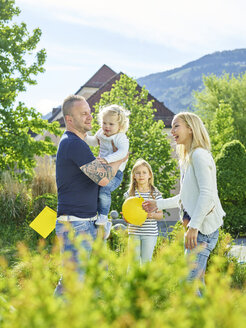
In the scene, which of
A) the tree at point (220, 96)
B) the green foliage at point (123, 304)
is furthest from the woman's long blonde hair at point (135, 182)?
the tree at point (220, 96)

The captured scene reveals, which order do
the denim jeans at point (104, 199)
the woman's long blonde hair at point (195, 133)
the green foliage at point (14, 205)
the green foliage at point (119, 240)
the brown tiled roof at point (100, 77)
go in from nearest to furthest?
the woman's long blonde hair at point (195, 133) → the denim jeans at point (104, 199) → the green foliage at point (119, 240) → the green foliage at point (14, 205) → the brown tiled roof at point (100, 77)

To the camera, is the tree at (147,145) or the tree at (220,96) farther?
the tree at (220,96)

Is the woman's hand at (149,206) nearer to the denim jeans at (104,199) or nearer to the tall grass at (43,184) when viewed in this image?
the denim jeans at (104,199)

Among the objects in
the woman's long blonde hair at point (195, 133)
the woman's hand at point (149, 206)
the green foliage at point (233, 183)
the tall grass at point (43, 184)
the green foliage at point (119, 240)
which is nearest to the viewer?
the woman's long blonde hair at point (195, 133)

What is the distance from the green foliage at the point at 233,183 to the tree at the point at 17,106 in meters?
5.73

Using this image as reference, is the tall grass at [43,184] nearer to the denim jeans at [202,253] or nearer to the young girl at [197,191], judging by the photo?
the young girl at [197,191]

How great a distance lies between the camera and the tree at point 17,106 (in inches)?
566

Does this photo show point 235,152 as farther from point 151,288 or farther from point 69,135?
point 151,288

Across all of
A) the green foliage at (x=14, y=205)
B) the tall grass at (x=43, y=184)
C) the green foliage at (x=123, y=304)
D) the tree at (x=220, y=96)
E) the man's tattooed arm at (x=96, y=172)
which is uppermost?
the tree at (x=220, y=96)

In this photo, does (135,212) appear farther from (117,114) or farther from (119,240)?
(119,240)

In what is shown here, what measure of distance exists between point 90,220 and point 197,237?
844mm

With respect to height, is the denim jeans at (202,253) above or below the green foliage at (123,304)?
below

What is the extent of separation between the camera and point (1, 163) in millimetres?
15008

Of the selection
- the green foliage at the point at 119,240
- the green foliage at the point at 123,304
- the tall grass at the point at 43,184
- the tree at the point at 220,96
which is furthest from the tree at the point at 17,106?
the tree at the point at 220,96
